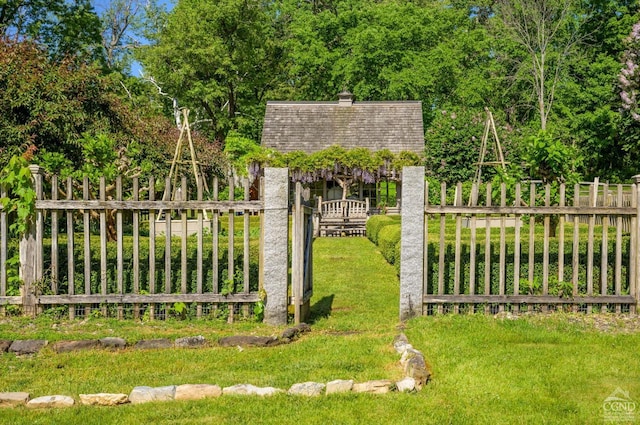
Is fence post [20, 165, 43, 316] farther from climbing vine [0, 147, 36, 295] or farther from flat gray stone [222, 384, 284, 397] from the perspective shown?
flat gray stone [222, 384, 284, 397]

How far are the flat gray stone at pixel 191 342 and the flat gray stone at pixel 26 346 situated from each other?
1.37 metres

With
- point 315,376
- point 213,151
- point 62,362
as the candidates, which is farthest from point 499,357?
point 213,151

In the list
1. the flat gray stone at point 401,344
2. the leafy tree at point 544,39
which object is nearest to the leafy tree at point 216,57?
the leafy tree at point 544,39

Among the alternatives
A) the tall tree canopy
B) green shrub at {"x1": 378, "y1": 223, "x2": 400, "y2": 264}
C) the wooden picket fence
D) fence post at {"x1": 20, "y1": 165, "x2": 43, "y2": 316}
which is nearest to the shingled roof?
the tall tree canopy

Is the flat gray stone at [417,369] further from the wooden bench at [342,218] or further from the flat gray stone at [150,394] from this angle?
the wooden bench at [342,218]

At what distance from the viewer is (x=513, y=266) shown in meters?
8.49

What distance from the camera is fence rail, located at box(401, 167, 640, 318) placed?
25.7ft

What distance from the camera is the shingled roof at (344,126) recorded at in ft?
101

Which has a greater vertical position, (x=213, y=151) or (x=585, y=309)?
(x=213, y=151)

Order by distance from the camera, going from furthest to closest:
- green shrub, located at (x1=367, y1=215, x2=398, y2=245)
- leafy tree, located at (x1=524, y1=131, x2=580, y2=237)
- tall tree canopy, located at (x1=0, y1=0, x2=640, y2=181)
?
tall tree canopy, located at (x1=0, y1=0, x2=640, y2=181) → green shrub, located at (x1=367, y1=215, x2=398, y2=245) → leafy tree, located at (x1=524, y1=131, x2=580, y2=237)

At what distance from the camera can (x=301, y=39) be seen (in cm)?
3831

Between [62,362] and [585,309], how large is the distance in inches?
248

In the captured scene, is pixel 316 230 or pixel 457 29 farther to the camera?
pixel 457 29

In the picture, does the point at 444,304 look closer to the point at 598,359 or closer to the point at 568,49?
the point at 598,359
